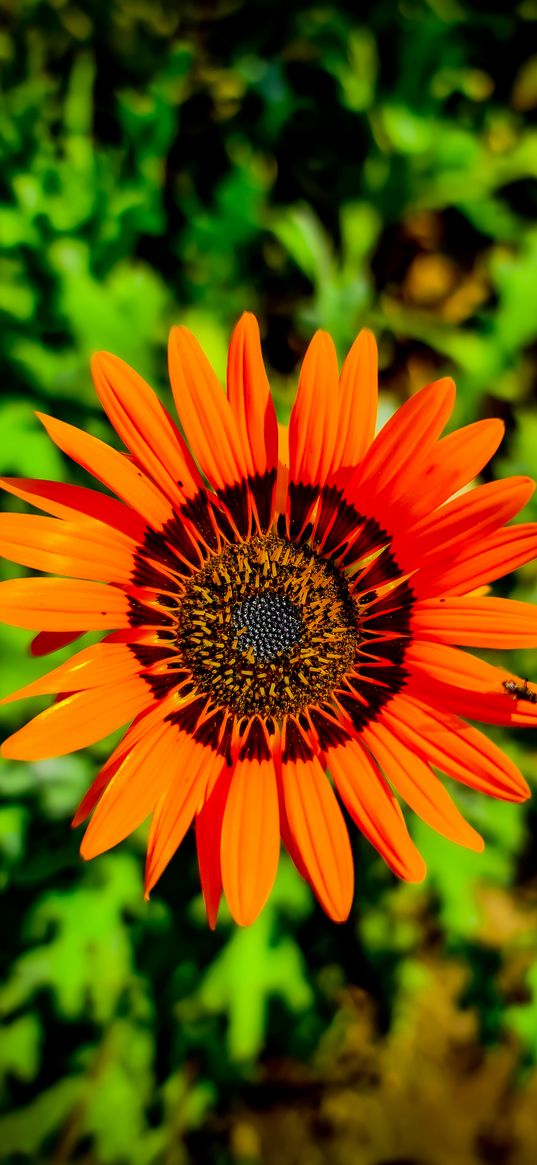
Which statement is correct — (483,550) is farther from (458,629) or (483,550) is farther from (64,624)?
(64,624)

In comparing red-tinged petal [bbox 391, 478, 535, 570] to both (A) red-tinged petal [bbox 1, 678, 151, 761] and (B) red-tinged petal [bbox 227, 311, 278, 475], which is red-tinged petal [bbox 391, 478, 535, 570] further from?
(A) red-tinged petal [bbox 1, 678, 151, 761]

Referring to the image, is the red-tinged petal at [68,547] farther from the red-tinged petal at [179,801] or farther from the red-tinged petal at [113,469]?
the red-tinged petal at [179,801]

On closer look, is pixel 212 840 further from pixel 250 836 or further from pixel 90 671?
pixel 90 671

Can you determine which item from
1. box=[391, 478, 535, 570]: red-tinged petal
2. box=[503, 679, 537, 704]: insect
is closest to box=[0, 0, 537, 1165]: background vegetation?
box=[503, 679, 537, 704]: insect

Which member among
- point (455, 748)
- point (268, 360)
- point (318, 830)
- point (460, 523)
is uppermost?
point (268, 360)

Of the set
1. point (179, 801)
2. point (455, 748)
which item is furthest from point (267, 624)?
point (455, 748)

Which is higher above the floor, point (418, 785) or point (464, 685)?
point (464, 685)
